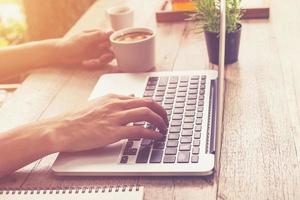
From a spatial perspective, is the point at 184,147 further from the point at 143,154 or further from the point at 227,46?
the point at 227,46

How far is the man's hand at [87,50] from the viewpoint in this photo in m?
1.31

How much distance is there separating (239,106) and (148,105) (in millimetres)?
200

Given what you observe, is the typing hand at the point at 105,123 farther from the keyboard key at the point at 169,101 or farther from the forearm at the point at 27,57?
the forearm at the point at 27,57

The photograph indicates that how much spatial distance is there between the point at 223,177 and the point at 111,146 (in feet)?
0.71

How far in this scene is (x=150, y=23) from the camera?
1537 mm

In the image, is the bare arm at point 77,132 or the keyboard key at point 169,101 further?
the keyboard key at point 169,101

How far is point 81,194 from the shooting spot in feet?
2.60

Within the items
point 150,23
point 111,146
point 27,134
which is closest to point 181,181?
point 111,146

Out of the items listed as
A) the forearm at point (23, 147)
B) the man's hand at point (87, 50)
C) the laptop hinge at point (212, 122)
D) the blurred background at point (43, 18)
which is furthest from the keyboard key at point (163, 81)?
the blurred background at point (43, 18)

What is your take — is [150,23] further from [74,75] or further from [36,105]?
[36,105]

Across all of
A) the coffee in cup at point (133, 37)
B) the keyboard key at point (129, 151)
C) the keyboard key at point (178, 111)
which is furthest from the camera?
the coffee in cup at point (133, 37)

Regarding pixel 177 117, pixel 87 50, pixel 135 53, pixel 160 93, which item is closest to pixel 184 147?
pixel 177 117

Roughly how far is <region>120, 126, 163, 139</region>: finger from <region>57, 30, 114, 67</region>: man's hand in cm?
44

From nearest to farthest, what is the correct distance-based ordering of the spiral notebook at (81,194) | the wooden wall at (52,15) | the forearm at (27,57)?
1. the spiral notebook at (81,194)
2. the forearm at (27,57)
3. the wooden wall at (52,15)
